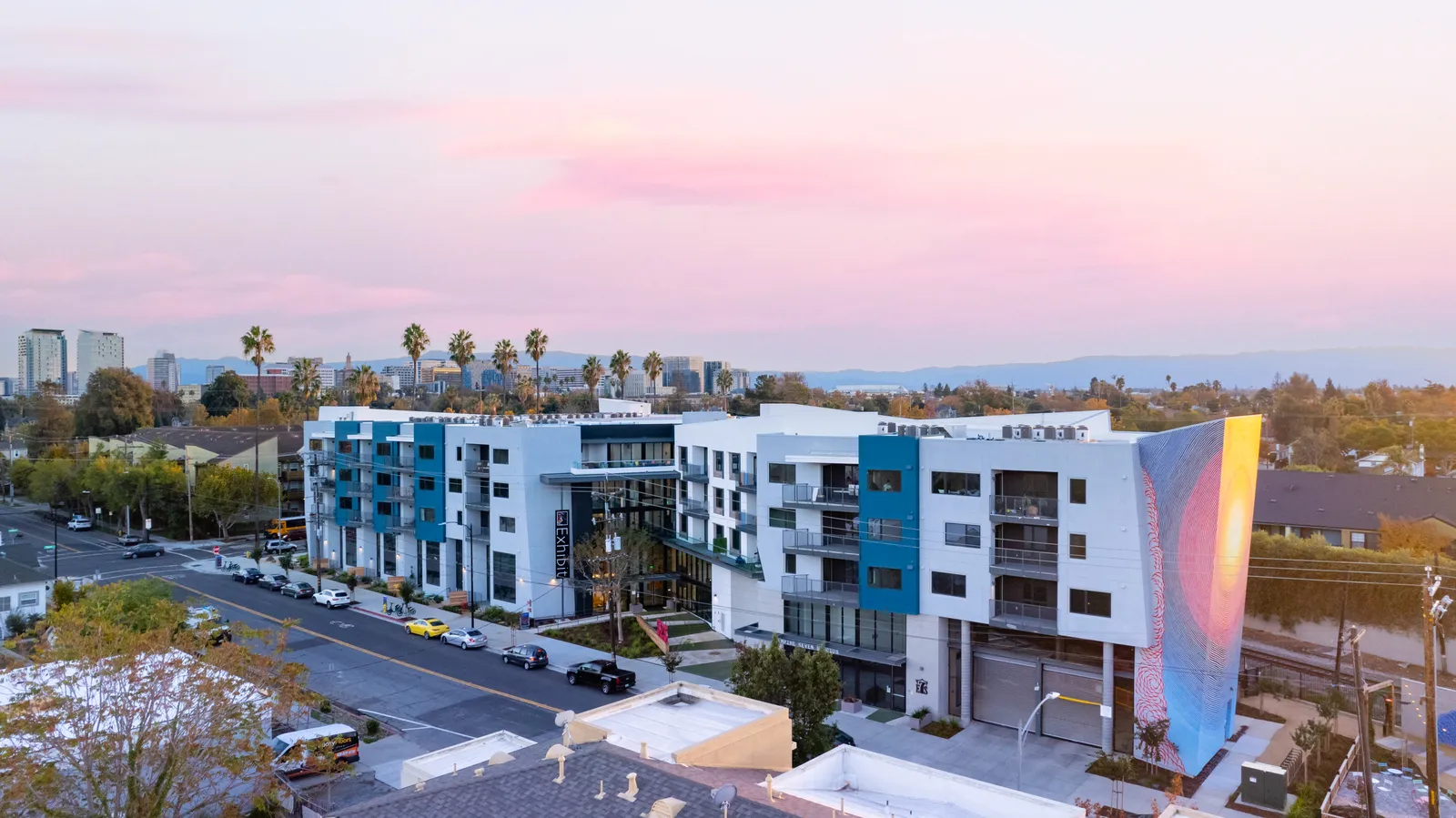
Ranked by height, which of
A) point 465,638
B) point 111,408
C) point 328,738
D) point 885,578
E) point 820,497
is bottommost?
point 465,638

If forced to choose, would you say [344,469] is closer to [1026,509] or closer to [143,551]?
[143,551]

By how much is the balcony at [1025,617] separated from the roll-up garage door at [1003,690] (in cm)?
200

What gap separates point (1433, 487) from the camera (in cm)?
6481

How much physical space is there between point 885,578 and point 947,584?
3.14 metres

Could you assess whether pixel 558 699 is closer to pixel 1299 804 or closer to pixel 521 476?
pixel 521 476

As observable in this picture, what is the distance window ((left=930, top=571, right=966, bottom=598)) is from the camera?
139 ft

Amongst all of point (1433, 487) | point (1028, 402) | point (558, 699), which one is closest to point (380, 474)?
point (558, 699)

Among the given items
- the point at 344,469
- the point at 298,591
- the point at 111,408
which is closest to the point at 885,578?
the point at 298,591

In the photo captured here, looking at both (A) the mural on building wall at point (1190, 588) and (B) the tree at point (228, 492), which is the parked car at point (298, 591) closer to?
(B) the tree at point (228, 492)

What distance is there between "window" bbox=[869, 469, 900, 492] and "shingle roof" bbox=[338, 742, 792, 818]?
26.3 meters

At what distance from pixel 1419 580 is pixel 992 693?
27.6 meters

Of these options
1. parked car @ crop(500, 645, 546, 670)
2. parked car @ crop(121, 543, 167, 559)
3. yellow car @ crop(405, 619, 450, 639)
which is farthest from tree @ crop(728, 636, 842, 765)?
parked car @ crop(121, 543, 167, 559)

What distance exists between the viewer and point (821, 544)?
47.4 m

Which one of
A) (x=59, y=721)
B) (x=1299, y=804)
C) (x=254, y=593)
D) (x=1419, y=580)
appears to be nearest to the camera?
(x=59, y=721)
